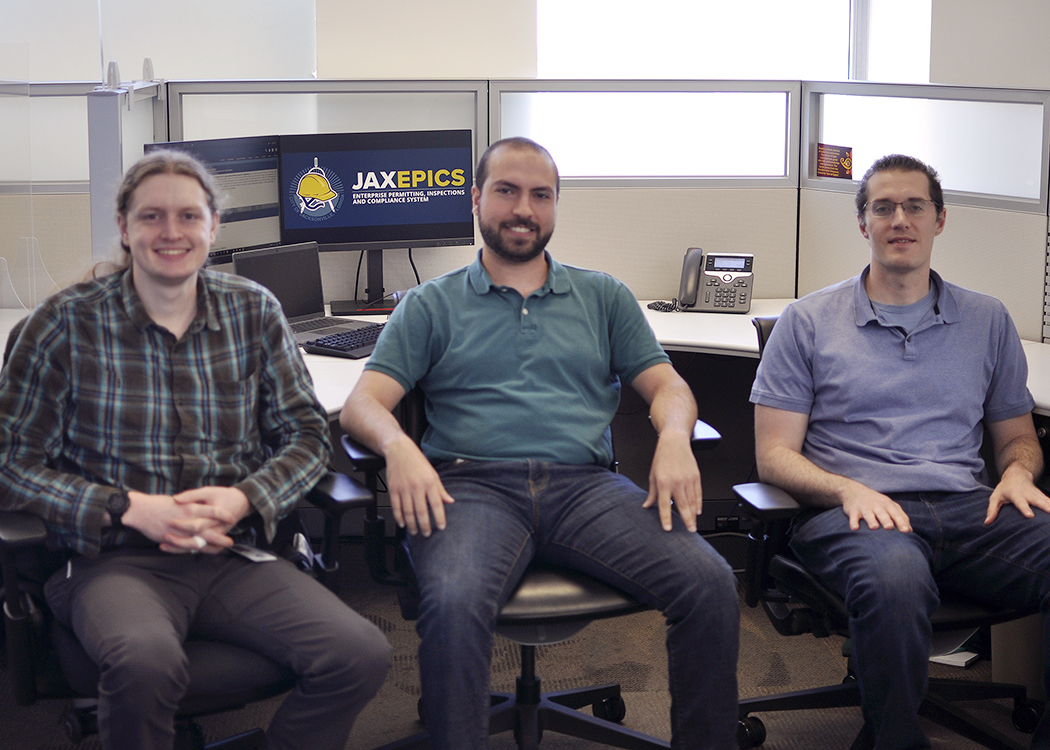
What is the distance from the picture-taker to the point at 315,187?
2807 millimetres

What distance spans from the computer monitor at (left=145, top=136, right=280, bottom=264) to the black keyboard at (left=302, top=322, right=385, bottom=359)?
1.23 feet

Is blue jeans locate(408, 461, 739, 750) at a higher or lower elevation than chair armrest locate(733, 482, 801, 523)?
lower

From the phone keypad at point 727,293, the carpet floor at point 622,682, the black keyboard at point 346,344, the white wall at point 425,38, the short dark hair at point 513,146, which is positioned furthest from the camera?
the white wall at point 425,38

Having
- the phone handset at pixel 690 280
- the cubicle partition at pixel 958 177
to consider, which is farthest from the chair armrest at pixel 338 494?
the cubicle partition at pixel 958 177

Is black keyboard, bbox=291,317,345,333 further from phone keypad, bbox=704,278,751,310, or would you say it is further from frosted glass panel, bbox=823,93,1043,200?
frosted glass panel, bbox=823,93,1043,200

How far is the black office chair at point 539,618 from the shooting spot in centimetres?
162

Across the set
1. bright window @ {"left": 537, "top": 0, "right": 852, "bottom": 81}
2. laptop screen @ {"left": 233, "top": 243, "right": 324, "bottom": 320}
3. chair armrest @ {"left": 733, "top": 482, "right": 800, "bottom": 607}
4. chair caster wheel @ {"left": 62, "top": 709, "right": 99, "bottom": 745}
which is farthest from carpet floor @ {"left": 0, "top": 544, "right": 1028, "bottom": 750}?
bright window @ {"left": 537, "top": 0, "right": 852, "bottom": 81}

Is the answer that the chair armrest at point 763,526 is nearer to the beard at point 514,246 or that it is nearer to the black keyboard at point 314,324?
the beard at point 514,246

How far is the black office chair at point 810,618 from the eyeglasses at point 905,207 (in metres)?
0.28

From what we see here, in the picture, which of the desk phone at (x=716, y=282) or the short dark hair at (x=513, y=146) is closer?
the short dark hair at (x=513, y=146)

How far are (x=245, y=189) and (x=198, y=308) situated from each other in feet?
3.59

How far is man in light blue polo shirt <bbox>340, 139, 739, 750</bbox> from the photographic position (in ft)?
5.23

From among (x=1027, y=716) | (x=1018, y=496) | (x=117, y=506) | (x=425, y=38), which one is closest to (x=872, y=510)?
(x=1018, y=496)

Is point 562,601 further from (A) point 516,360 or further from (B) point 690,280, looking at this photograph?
(B) point 690,280
